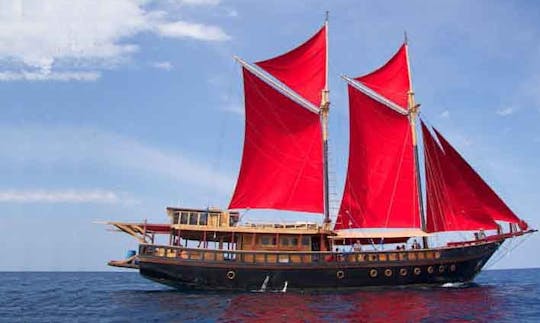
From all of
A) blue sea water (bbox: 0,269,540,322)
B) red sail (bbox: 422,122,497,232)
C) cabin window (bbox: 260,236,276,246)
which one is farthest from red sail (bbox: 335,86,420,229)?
blue sea water (bbox: 0,269,540,322)

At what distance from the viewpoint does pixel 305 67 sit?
1742 inches

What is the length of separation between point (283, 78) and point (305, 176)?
29.3 ft

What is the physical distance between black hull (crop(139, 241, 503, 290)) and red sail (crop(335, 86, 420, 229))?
4661 mm

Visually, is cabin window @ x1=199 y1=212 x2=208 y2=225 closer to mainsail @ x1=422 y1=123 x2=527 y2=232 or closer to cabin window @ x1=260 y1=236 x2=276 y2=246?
cabin window @ x1=260 y1=236 x2=276 y2=246

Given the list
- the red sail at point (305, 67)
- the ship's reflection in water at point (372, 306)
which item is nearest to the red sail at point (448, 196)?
the ship's reflection in water at point (372, 306)

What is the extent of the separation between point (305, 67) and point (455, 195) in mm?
16799

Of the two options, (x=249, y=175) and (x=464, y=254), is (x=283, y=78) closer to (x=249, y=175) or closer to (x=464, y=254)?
(x=249, y=175)

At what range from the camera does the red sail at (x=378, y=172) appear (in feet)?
132

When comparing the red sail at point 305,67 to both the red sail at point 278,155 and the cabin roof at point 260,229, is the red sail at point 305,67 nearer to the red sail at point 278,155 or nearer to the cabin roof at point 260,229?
the red sail at point 278,155

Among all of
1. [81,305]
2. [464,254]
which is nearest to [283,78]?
[464,254]

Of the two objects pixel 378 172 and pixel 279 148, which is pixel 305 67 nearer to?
pixel 279 148

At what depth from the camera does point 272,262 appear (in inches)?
1415

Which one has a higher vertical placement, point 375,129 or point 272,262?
point 375,129

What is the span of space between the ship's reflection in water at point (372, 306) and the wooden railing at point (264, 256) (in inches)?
94.8
